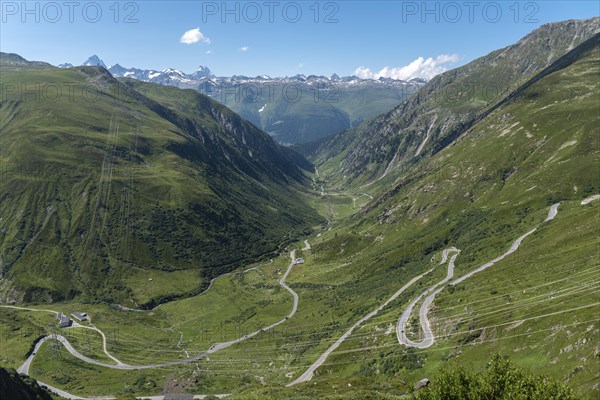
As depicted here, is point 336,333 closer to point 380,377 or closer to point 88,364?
point 380,377

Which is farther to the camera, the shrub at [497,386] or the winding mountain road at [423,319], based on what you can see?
the winding mountain road at [423,319]

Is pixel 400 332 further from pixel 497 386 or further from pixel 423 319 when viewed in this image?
pixel 497 386

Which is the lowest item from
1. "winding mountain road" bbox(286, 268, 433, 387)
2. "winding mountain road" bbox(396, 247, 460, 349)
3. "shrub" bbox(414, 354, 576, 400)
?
"winding mountain road" bbox(286, 268, 433, 387)

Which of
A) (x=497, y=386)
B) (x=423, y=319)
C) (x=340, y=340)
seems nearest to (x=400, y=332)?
(x=423, y=319)

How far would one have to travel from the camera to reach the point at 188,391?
493 feet

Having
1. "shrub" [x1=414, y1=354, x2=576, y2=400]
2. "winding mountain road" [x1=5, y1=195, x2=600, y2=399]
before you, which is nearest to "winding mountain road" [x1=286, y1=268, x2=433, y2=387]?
"winding mountain road" [x1=5, y1=195, x2=600, y2=399]

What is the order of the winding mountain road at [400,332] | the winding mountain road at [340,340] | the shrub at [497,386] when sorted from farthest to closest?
the winding mountain road at [340,340], the winding mountain road at [400,332], the shrub at [497,386]

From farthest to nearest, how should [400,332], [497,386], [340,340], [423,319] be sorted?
1. [340,340]
2. [423,319]
3. [400,332]
4. [497,386]

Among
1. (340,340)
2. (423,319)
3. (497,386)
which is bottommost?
(340,340)

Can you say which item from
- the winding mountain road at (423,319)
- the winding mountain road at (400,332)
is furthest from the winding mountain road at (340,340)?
the winding mountain road at (423,319)

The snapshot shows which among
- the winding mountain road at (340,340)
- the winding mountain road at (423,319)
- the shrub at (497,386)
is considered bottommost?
the winding mountain road at (340,340)

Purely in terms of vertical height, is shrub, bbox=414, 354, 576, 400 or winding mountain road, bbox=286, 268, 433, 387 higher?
shrub, bbox=414, 354, 576, 400

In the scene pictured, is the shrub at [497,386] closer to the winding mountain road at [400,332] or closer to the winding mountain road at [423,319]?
the winding mountain road at [423,319]

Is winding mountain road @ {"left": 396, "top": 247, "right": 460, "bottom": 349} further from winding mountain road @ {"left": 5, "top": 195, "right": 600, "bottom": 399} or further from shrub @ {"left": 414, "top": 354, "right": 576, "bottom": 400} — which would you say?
shrub @ {"left": 414, "top": 354, "right": 576, "bottom": 400}
